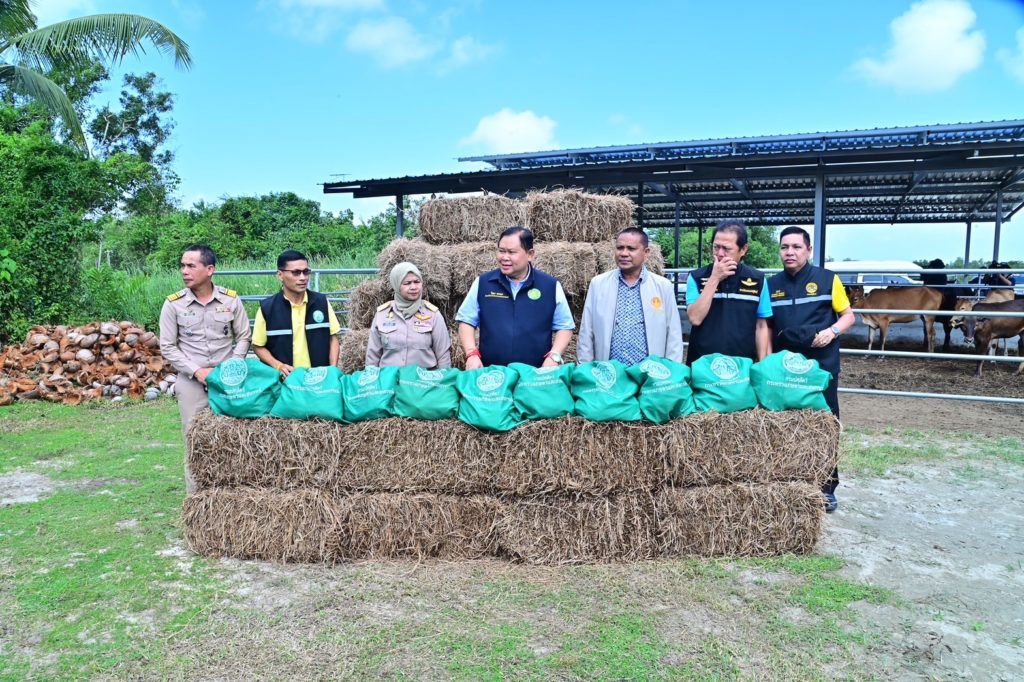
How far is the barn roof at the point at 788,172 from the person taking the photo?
28.9 ft

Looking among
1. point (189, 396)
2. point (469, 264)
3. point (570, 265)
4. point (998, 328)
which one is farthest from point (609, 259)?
point (998, 328)

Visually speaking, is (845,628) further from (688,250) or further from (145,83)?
(688,250)

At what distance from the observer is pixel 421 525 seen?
129 inches

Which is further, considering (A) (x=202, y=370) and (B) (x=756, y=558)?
(A) (x=202, y=370)

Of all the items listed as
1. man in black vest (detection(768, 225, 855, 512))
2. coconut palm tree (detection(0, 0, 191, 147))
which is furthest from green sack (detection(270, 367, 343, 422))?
coconut palm tree (detection(0, 0, 191, 147))

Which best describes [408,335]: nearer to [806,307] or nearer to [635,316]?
[635,316]

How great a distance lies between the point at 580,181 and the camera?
1052cm

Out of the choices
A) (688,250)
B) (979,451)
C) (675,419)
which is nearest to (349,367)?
(675,419)

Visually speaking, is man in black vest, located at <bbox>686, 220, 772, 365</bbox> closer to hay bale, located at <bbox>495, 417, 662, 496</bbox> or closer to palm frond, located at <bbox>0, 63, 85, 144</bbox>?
hay bale, located at <bbox>495, 417, 662, 496</bbox>

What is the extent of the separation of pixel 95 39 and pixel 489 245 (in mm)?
10339

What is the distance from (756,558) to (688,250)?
1181 inches

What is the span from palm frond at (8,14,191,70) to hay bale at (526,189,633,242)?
9.60 meters

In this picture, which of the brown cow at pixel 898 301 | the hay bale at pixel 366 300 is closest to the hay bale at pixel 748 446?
the hay bale at pixel 366 300

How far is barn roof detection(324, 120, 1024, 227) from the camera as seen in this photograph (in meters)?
8.80
